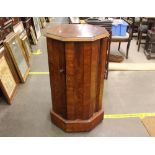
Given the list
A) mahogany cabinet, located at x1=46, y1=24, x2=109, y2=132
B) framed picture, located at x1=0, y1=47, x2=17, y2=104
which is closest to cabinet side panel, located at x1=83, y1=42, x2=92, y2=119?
mahogany cabinet, located at x1=46, y1=24, x2=109, y2=132

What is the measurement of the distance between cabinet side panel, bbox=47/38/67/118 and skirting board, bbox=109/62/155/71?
6.35 feet

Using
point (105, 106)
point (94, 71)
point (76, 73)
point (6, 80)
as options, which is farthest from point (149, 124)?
point (6, 80)

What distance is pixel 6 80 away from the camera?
2820 mm

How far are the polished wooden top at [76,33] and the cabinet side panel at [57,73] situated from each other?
0.07 m

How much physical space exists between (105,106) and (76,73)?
3.34 feet

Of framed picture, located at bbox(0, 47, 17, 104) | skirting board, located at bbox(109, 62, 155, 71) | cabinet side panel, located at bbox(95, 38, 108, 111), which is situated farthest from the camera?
skirting board, located at bbox(109, 62, 155, 71)

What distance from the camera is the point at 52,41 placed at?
1.90 metres

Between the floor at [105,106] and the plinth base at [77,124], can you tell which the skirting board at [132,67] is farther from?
the plinth base at [77,124]

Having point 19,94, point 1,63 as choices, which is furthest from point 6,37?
point 19,94

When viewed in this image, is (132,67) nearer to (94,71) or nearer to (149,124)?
(149,124)

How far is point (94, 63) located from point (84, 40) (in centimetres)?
29

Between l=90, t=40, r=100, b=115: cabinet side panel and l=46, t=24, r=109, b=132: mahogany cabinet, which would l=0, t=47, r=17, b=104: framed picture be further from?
l=90, t=40, r=100, b=115: cabinet side panel

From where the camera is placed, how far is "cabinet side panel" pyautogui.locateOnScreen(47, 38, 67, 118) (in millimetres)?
1897
